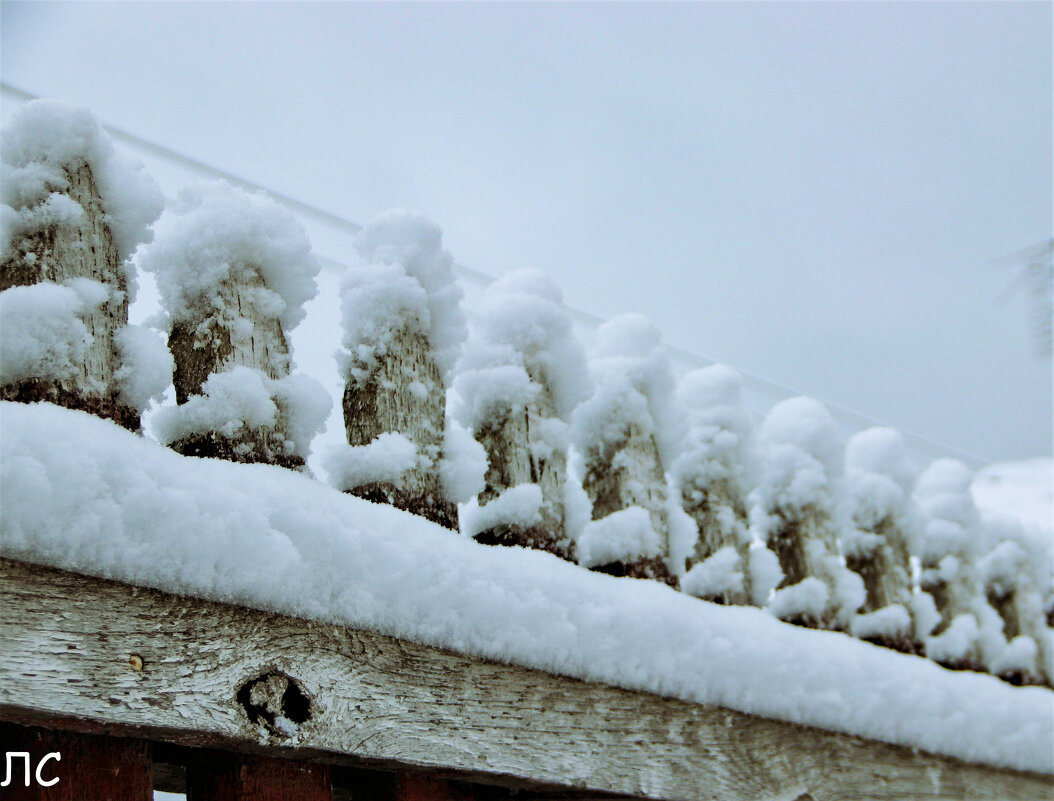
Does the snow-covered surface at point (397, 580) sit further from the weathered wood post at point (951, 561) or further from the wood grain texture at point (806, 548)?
the weathered wood post at point (951, 561)

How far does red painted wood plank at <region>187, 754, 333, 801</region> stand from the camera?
0.83 m

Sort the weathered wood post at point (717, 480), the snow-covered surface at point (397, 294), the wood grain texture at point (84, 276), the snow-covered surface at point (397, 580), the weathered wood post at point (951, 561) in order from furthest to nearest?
1. the weathered wood post at point (951, 561)
2. the weathered wood post at point (717, 480)
3. the snow-covered surface at point (397, 294)
4. the wood grain texture at point (84, 276)
5. the snow-covered surface at point (397, 580)

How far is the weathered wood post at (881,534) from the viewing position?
147 centimetres

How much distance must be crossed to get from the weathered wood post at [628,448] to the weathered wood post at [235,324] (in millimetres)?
456

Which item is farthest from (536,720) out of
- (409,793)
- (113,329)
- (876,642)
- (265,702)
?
(876,642)

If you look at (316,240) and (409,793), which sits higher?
(316,240)

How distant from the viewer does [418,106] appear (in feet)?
5.67

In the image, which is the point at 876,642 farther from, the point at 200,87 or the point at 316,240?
the point at 200,87

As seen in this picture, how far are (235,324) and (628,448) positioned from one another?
0.61 meters

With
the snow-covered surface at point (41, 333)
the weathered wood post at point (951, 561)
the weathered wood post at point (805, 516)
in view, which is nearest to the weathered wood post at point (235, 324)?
the snow-covered surface at point (41, 333)

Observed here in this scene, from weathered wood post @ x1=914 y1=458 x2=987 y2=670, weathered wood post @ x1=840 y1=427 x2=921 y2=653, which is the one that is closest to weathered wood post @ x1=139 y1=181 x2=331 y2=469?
weathered wood post @ x1=840 y1=427 x2=921 y2=653

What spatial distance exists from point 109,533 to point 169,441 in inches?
8.4

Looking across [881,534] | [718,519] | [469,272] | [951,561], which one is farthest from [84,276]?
[951,561]

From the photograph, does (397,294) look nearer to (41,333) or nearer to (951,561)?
(41,333)
